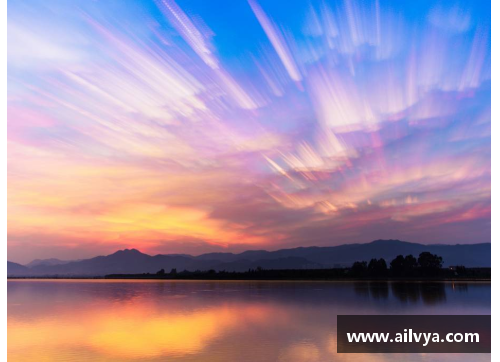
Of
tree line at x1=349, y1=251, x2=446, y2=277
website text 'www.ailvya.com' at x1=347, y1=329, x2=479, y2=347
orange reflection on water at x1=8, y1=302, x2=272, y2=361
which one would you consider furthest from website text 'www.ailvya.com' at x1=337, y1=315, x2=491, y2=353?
tree line at x1=349, y1=251, x2=446, y2=277

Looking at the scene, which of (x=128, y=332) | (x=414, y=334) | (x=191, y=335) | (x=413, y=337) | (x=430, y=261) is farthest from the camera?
(x=430, y=261)

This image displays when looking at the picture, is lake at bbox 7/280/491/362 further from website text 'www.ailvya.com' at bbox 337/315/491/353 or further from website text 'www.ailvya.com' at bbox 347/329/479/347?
website text 'www.ailvya.com' at bbox 347/329/479/347

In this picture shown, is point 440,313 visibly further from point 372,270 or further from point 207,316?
point 372,270

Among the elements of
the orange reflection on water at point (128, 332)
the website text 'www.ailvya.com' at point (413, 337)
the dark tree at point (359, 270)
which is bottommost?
the orange reflection on water at point (128, 332)

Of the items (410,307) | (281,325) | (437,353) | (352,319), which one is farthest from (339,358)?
(410,307)

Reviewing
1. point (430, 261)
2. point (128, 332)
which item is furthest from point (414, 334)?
point (430, 261)

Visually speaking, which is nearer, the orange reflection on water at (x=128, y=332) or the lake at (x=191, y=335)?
the lake at (x=191, y=335)

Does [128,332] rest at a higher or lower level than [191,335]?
lower

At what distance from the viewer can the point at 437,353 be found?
19.6 m

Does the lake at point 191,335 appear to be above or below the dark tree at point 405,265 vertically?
below

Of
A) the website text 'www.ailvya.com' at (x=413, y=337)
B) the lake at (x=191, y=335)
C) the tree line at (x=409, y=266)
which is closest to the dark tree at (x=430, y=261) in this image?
the tree line at (x=409, y=266)

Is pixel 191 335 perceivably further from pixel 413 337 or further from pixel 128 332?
pixel 413 337

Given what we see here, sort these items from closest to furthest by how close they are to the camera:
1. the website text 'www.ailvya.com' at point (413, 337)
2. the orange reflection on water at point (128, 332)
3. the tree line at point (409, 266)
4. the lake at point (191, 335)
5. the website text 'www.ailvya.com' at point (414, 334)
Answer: the lake at point (191, 335)
the website text 'www.ailvya.com' at point (414, 334)
the orange reflection on water at point (128, 332)
the website text 'www.ailvya.com' at point (413, 337)
the tree line at point (409, 266)

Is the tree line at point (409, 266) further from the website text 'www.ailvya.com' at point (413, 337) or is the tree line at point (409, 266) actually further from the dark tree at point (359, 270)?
the website text 'www.ailvya.com' at point (413, 337)
